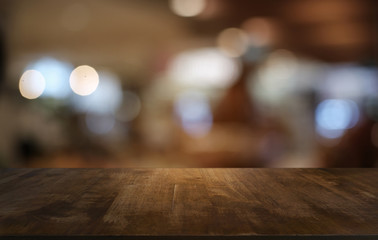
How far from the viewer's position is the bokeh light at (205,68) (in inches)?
120

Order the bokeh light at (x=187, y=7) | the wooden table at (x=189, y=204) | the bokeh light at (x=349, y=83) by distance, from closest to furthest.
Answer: the wooden table at (x=189, y=204)
the bokeh light at (x=187, y=7)
the bokeh light at (x=349, y=83)

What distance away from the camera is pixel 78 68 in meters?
3.12

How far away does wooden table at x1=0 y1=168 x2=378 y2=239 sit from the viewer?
0.45 meters

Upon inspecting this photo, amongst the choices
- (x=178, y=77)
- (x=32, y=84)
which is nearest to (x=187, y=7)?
(x=178, y=77)

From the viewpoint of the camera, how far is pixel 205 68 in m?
3.06

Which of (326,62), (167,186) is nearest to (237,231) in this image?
(167,186)

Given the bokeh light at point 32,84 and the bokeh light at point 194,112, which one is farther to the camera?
the bokeh light at point 32,84

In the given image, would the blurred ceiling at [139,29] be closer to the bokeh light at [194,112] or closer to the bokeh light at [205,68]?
the bokeh light at [205,68]

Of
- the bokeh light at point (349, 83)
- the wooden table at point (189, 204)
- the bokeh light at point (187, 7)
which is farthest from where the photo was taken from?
the bokeh light at point (349, 83)

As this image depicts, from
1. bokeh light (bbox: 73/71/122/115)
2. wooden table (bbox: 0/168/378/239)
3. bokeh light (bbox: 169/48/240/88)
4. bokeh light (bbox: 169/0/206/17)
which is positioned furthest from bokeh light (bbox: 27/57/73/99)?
wooden table (bbox: 0/168/378/239)

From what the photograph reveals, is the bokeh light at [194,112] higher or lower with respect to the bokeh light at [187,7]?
lower

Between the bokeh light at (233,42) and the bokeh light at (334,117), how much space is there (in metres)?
0.70

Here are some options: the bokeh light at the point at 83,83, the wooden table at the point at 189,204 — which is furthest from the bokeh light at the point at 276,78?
the wooden table at the point at 189,204

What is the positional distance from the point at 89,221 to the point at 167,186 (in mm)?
246
